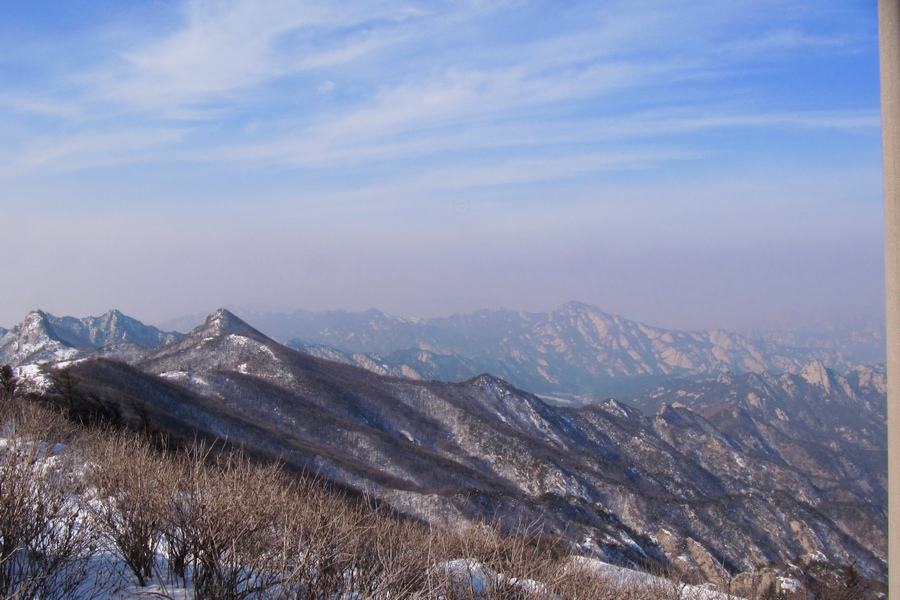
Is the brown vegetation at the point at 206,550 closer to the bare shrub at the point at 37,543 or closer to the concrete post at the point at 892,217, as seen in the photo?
the bare shrub at the point at 37,543

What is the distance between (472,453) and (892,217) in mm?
106439

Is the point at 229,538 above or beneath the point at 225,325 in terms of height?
above

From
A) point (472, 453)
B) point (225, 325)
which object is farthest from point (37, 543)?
point (225, 325)

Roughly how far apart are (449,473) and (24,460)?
275 feet

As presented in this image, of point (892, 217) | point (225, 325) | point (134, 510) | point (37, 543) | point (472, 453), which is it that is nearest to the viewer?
point (892, 217)

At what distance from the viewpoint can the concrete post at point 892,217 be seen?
27.8ft

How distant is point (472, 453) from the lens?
364 ft

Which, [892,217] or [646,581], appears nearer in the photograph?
[892,217]

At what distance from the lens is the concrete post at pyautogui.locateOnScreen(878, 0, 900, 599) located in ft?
27.8

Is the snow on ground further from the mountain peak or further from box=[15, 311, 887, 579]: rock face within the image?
the mountain peak

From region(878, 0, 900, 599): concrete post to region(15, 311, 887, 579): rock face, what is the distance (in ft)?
150

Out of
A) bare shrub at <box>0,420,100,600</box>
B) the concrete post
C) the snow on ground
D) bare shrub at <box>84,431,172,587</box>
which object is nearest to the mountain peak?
bare shrub at <box>84,431,172,587</box>

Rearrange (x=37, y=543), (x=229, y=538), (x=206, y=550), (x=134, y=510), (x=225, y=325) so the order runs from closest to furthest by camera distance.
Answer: (x=37, y=543) < (x=206, y=550) < (x=229, y=538) < (x=134, y=510) < (x=225, y=325)

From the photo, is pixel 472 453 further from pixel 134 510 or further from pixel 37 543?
pixel 37 543
